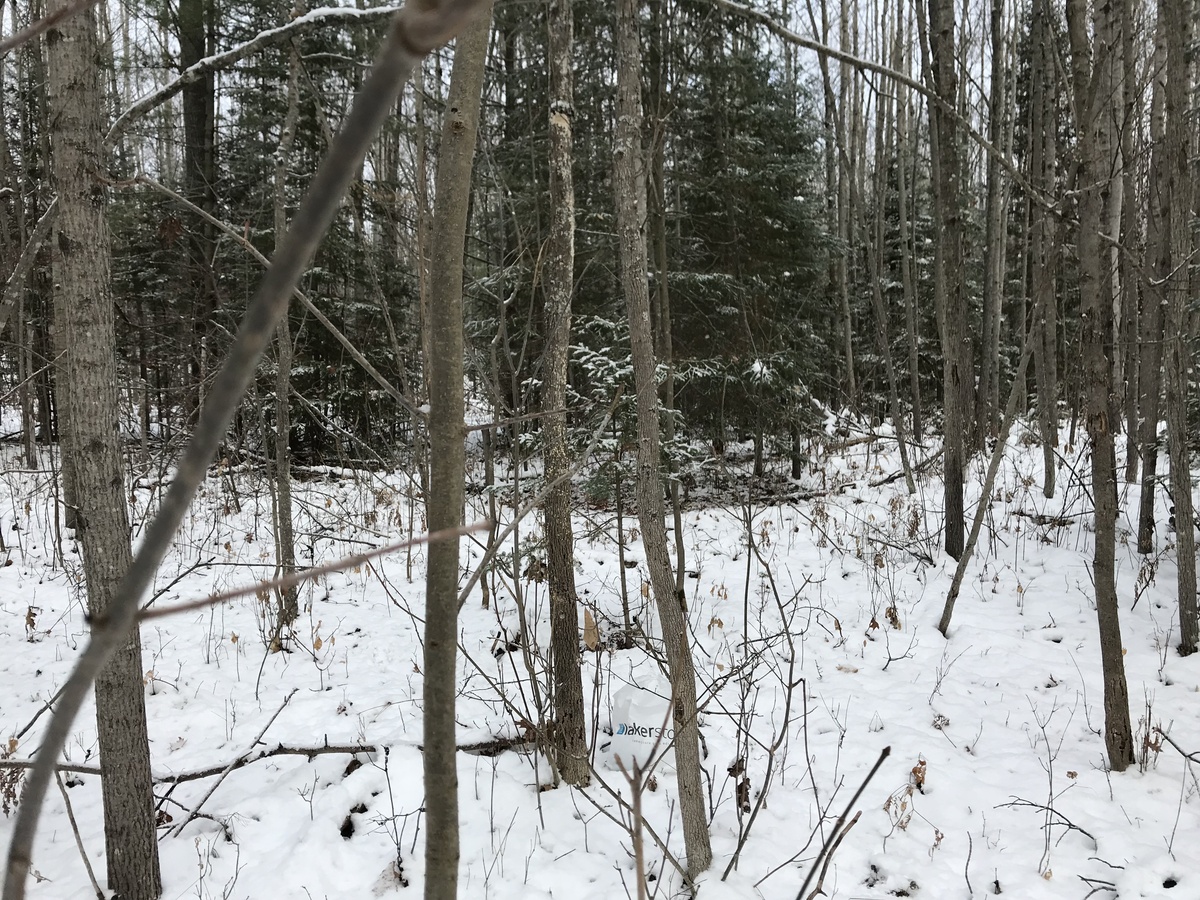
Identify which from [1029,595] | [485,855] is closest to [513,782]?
[485,855]

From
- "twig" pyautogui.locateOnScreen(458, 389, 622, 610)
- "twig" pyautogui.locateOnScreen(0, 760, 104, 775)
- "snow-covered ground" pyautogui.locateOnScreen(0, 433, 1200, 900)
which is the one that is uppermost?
"twig" pyautogui.locateOnScreen(458, 389, 622, 610)

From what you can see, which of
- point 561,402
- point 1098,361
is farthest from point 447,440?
point 1098,361

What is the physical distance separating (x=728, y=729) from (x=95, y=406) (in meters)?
3.53

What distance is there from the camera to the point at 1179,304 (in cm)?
414

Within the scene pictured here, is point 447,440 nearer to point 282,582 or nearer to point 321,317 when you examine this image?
point 321,317

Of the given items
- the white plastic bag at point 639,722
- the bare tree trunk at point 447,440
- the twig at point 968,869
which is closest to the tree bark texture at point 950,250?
the twig at point 968,869

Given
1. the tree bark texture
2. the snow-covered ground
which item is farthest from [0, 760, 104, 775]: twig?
the tree bark texture

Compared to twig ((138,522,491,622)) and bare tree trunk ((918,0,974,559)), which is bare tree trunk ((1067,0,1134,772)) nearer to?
bare tree trunk ((918,0,974,559))

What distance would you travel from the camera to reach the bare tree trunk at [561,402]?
3.36 m

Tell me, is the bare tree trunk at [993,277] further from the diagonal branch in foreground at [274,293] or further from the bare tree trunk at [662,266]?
the diagonal branch in foreground at [274,293]

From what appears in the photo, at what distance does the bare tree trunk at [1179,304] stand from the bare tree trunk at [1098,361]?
2.63ft

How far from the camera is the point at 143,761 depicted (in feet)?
8.52

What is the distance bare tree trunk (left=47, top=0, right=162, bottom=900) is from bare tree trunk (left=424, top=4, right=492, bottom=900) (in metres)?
1.96

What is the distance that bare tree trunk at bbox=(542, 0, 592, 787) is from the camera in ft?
11.0
